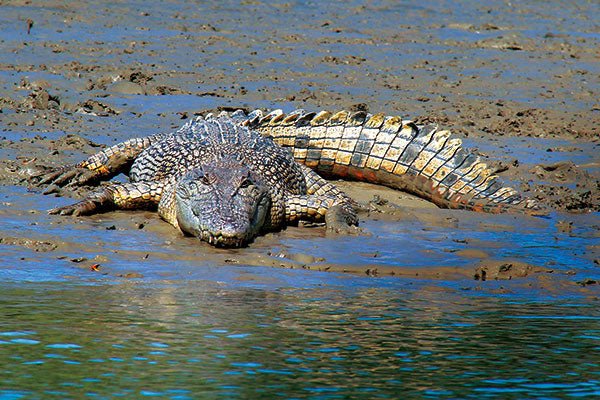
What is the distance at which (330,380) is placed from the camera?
4.39 metres

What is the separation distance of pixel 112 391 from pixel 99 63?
8.20 metres

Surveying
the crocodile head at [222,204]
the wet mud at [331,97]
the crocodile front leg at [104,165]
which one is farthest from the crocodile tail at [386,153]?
the crocodile head at [222,204]

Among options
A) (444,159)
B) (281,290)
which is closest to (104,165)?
(444,159)

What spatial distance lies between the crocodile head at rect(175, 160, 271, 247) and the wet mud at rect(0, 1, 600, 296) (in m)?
0.11

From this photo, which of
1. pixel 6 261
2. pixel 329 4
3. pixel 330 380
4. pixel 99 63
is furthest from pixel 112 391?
pixel 329 4

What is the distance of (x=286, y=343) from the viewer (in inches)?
192

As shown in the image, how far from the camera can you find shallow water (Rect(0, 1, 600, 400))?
14.6ft

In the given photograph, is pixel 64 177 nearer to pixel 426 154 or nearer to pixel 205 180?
pixel 205 180

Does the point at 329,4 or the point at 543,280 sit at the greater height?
the point at 329,4

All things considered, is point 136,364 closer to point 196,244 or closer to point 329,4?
point 196,244

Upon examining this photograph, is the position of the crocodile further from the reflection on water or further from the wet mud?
the reflection on water

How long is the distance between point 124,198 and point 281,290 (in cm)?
218

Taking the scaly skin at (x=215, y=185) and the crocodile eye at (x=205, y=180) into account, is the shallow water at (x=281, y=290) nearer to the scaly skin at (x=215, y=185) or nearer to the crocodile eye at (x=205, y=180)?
the scaly skin at (x=215, y=185)

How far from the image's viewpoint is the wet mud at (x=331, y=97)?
667 cm
